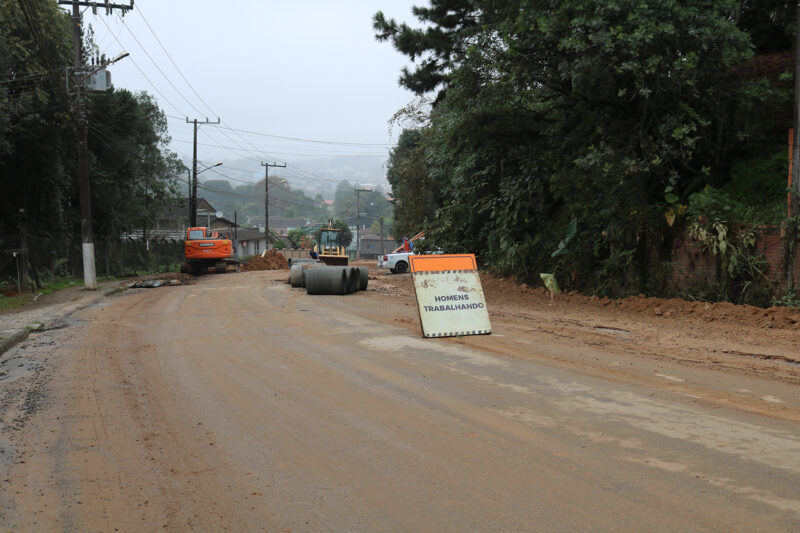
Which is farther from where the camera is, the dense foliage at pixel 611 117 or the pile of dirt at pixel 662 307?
the dense foliage at pixel 611 117

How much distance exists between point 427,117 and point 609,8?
20.3 meters

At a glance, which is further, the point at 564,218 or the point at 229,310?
the point at 564,218

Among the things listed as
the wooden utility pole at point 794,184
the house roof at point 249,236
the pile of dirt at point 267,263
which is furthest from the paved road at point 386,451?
the house roof at point 249,236

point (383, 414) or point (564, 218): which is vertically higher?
point (564, 218)

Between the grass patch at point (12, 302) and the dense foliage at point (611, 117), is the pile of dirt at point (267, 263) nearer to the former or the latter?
the grass patch at point (12, 302)

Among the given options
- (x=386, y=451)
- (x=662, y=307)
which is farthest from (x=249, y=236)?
(x=386, y=451)

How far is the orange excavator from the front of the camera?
33.1 metres

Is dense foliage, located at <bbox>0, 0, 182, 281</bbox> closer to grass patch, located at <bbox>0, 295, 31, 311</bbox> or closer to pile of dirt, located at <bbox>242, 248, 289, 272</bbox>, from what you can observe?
grass patch, located at <bbox>0, 295, 31, 311</bbox>

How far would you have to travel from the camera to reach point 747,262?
12.6m

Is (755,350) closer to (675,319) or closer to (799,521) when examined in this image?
(675,319)

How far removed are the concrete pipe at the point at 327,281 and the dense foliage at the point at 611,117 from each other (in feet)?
16.3

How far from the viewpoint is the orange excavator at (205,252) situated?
109 feet

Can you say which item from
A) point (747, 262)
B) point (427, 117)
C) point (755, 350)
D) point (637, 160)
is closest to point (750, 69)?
point (637, 160)

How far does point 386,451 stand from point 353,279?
1458cm
